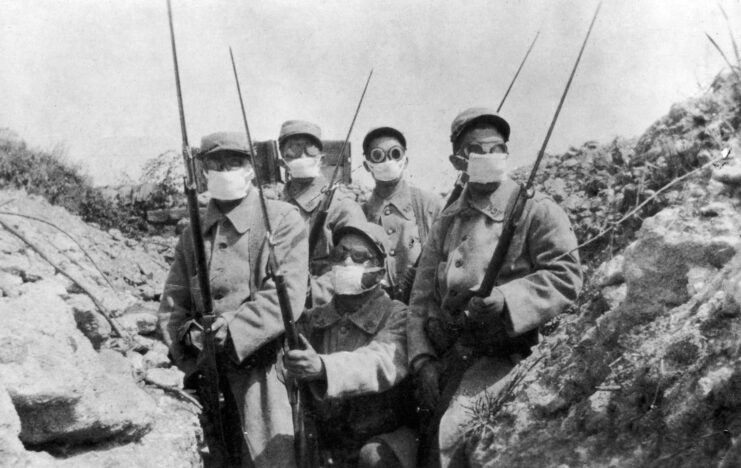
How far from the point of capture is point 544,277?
14.2 ft

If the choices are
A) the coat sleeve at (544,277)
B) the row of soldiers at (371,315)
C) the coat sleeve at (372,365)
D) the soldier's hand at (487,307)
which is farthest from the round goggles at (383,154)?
the soldier's hand at (487,307)

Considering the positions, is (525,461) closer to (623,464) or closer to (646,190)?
(623,464)

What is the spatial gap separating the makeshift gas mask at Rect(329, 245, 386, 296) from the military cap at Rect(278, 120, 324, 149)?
86.5 inches

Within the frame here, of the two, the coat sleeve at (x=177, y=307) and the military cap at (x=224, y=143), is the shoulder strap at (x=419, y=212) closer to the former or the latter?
the military cap at (x=224, y=143)

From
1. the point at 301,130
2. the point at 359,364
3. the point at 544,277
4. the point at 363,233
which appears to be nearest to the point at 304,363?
the point at 359,364

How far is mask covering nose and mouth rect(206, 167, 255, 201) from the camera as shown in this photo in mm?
5348

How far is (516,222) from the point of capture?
4156mm

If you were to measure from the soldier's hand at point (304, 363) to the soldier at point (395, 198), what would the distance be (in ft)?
6.84

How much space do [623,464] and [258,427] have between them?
8.39 feet

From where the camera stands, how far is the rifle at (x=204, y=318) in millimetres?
4406

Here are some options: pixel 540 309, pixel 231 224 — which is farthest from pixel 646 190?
pixel 231 224

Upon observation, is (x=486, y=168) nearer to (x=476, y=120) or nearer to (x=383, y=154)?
(x=476, y=120)

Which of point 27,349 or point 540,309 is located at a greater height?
point 27,349

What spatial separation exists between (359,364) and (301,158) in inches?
115
